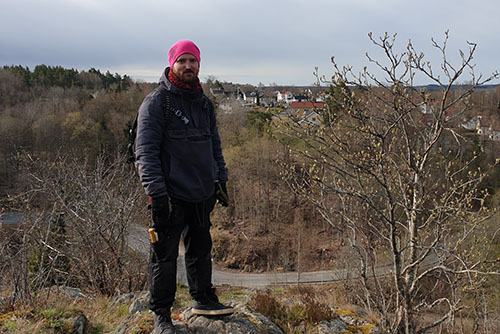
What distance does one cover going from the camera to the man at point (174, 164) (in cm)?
271

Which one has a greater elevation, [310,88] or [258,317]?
[310,88]

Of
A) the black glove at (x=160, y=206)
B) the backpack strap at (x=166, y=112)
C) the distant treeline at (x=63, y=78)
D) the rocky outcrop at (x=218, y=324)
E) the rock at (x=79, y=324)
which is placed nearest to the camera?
the black glove at (x=160, y=206)

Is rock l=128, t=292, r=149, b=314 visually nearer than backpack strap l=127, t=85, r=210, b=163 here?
No

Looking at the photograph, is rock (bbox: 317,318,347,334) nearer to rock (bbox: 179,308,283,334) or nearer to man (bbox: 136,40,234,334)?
rock (bbox: 179,308,283,334)

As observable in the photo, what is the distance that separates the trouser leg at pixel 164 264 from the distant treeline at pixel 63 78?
49.7 metres

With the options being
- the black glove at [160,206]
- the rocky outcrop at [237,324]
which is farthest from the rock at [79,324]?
the black glove at [160,206]

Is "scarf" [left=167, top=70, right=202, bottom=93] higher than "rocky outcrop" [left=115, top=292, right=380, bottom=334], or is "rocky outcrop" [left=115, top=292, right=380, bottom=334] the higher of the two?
"scarf" [left=167, top=70, right=202, bottom=93]

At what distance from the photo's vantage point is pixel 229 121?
3108 centimetres

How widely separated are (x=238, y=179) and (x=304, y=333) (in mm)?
22053

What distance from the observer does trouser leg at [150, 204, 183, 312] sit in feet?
9.36

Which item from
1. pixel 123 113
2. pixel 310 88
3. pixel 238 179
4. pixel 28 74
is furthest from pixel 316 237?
pixel 28 74

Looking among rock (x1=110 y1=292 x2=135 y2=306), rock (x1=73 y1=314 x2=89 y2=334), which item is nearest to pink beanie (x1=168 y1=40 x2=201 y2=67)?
rock (x1=73 y1=314 x2=89 y2=334)

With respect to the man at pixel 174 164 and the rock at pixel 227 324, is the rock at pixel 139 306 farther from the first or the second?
the man at pixel 174 164

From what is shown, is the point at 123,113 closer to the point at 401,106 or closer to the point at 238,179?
the point at 238,179
